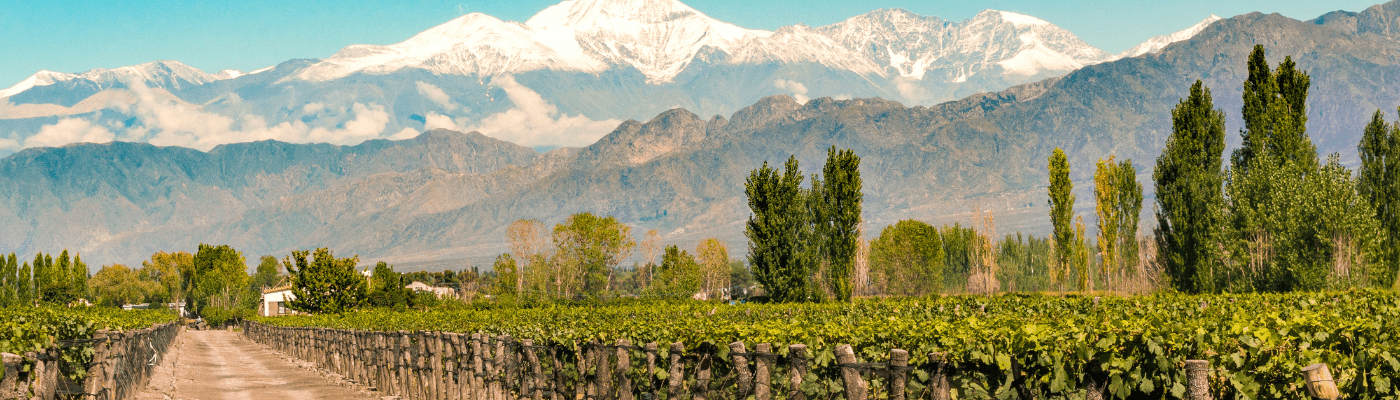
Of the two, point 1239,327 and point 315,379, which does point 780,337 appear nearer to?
point 1239,327

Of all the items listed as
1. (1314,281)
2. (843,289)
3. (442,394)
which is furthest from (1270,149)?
(442,394)

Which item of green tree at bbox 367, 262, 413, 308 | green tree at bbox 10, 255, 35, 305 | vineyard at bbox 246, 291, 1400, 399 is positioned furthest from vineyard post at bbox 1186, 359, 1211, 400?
green tree at bbox 10, 255, 35, 305

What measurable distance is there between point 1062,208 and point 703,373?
59624mm

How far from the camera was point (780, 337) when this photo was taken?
11.9 metres

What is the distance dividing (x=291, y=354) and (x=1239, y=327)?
4749 cm

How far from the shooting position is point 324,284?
227 feet

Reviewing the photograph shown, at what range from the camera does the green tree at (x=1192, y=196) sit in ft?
157

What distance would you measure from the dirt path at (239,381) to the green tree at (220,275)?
79.7m

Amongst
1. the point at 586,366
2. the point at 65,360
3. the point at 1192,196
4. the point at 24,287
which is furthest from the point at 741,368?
the point at 24,287

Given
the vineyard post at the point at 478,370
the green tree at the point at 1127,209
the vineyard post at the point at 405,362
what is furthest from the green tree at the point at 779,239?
the vineyard post at the point at 478,370

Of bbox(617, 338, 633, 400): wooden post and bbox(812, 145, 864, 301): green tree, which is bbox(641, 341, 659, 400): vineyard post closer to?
bbox(617, 338, 633, 400): wooden post

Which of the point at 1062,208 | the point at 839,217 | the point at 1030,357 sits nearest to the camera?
the point at 1030,357

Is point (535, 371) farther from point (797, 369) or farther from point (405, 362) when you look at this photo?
point (405, 362)

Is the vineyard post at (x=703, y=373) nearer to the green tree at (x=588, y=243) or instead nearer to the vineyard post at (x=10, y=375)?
the vineyard post at (x=10, y=375)
